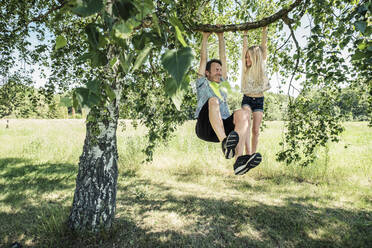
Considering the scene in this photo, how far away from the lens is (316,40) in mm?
2803

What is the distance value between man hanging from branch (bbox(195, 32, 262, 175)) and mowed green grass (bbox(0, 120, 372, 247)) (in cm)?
235

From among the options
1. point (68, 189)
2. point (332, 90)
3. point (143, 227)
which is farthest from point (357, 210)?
point (68, 189)

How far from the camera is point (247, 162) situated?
263 centimetres

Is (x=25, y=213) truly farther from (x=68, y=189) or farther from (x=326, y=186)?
(x=326, y=186)

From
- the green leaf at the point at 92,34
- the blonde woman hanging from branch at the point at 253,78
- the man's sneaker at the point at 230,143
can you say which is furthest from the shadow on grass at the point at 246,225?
the green leaf at the point at 92,34

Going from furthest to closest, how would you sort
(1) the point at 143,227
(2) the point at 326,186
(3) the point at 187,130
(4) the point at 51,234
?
1. (3) the point at 187,130
2. (2) the point at 326,186
3. (1) the point at 143,227
4. (4) the point at 51,234

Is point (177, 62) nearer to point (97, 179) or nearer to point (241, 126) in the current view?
point (241, 126)

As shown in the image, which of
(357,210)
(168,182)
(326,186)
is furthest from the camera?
(168,182)

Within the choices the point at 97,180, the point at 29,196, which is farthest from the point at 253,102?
the point at 29,196

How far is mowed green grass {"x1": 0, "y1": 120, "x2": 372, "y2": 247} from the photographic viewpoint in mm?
4203

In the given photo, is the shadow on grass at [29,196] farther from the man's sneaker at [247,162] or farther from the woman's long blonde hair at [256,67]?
the woman's long blonde hair at [256,67]

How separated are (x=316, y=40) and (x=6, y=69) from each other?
583 cm

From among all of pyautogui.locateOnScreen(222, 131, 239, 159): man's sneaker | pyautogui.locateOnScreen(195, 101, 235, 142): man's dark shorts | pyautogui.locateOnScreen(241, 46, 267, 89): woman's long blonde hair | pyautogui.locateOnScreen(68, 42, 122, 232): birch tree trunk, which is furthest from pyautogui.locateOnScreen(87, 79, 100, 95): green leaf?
pyautogui.locateOnScreen(68, 42, 122, 232): birch tree trunk

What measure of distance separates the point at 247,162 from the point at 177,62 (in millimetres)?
2254
